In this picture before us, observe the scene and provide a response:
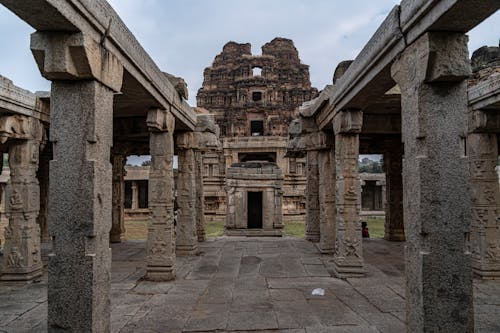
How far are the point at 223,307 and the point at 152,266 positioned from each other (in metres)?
2.14

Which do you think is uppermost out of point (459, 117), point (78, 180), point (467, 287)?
point (459, 117)

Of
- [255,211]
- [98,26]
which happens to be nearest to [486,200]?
[98,26]

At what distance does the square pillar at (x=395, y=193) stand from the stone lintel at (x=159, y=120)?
24.9 ft

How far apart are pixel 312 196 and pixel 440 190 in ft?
23.1

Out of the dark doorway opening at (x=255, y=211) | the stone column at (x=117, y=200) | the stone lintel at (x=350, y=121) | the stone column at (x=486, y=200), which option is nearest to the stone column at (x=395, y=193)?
the stone column at (x=486, y=200)

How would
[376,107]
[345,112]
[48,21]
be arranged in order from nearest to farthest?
[48,21] → [345,112] → [376,107]

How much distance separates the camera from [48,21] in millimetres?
2961

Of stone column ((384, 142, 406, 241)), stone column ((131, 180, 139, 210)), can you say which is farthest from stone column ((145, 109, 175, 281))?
stone column ((131, 180, 139, 210))

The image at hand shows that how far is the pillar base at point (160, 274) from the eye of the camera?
6.34 metres

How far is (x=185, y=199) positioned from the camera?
27.4ft

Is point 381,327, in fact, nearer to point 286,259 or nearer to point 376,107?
point 286,259

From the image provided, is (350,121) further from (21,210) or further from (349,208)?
(21,210)

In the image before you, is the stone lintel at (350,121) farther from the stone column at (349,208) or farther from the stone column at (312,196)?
the stone column at (312,196)

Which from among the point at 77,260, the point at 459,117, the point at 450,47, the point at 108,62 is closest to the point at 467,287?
the point at 459,117
